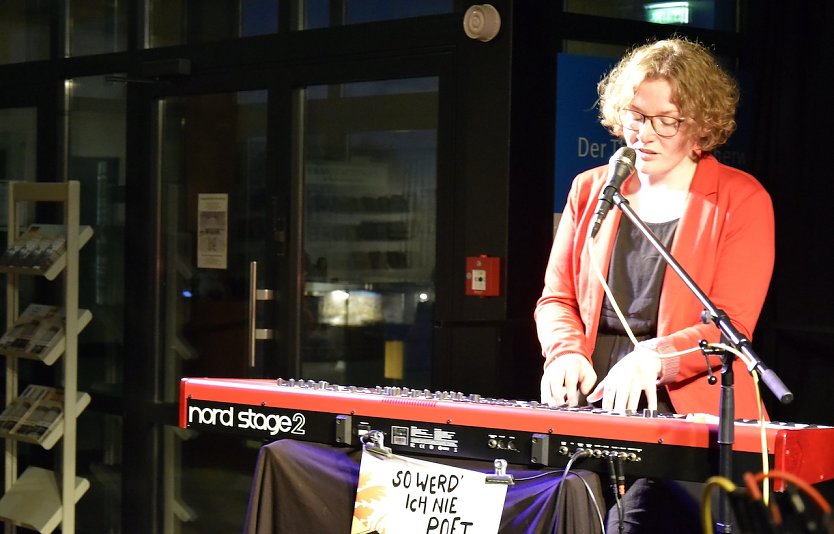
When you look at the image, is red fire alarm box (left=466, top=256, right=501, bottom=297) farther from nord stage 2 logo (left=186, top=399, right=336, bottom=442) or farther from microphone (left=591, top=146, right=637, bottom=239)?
microphone (left=591, top=146, right=637, bottom=239)

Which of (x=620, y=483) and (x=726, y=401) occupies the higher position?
(x=726, y=401)

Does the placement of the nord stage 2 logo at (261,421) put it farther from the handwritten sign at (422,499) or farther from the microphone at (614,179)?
the microphone at (614,179)

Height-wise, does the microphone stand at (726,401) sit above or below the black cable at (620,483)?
above

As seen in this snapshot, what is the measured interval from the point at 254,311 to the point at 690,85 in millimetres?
2827

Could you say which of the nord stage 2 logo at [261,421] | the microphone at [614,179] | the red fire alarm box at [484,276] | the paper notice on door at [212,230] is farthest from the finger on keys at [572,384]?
the paper notice on door at [212,230]

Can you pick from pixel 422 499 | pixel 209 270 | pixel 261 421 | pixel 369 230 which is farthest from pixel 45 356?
pixel 422 499

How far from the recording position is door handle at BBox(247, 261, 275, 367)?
5.06m

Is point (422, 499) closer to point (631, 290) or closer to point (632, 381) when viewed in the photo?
point (632, 381)

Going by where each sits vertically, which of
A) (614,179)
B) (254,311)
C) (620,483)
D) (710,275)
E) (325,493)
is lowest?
(325,493)

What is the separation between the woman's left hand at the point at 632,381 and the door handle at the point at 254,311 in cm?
281

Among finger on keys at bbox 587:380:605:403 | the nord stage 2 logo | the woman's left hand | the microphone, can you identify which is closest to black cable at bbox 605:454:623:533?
the woman's left hand

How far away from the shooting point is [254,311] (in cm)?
507

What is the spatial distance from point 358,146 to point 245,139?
599mm

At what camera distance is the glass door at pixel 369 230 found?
15.5ft
